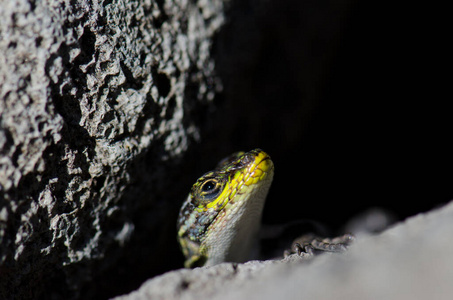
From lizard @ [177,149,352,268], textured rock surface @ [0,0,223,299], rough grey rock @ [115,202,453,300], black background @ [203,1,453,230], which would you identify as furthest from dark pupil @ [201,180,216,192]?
black background @ [203,1,453,230]

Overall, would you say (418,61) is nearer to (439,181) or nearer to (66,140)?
(439,181)

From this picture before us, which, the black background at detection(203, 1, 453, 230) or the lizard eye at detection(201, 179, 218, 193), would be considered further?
the black background at detection(203, 1, 453, 230)

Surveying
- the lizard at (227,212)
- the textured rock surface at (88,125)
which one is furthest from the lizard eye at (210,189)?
the textured rock surface at (88,125)

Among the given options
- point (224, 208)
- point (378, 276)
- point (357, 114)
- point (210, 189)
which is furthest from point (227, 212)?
point (357, 114)

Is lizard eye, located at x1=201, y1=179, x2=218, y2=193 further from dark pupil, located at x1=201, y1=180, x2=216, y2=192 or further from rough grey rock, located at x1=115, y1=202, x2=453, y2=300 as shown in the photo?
rough grey rock, located at x1=115, y1=202, x2=453, y2=300

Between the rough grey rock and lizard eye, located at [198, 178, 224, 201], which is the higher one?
lizard eye, located at [198, 178, 224, 201]
